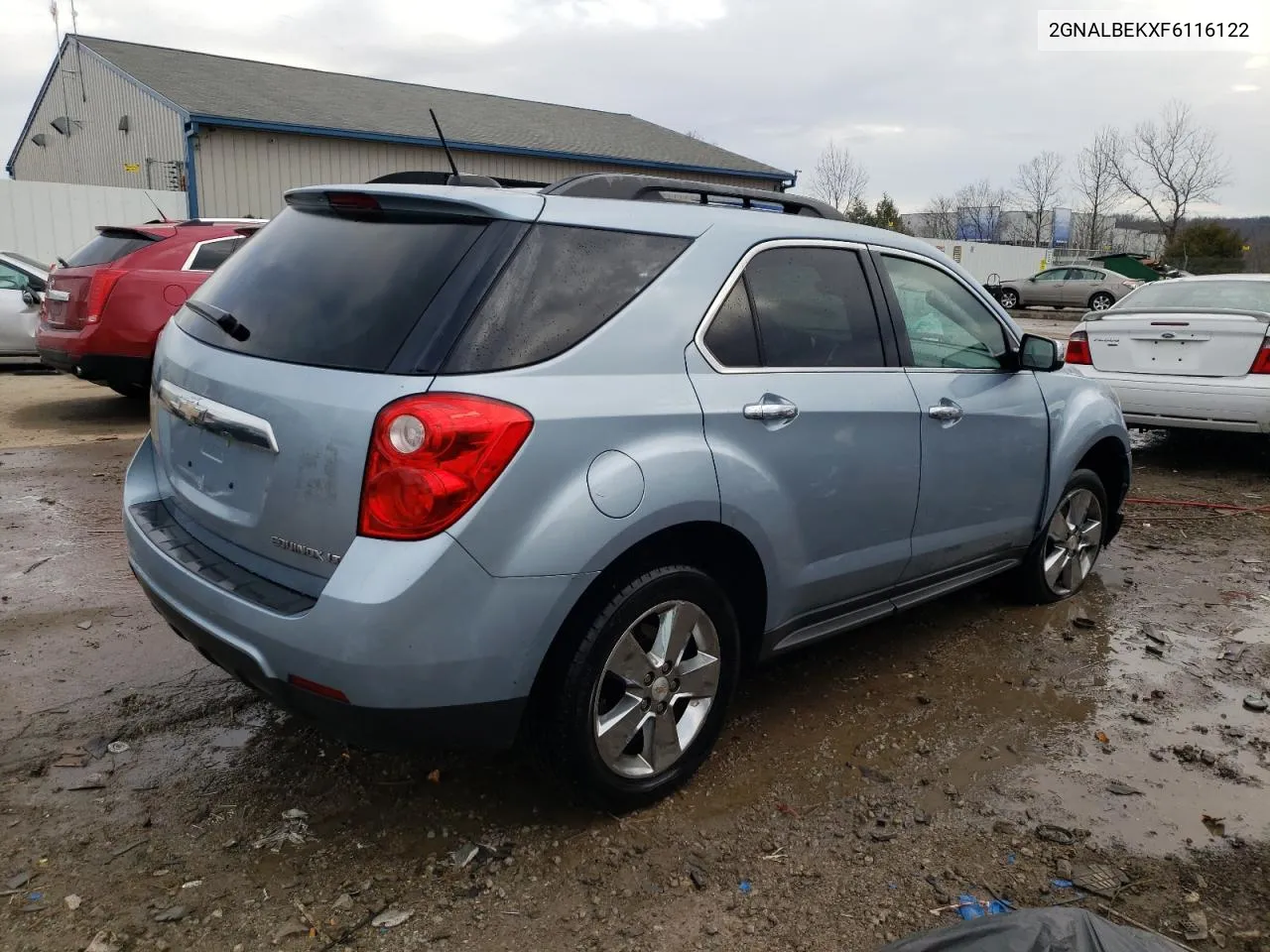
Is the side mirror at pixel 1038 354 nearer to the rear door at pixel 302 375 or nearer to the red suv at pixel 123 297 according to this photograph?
the rear door at pixel 302 375

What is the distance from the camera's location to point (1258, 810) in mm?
3119

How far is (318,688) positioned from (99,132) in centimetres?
2623

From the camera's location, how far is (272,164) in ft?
64.3

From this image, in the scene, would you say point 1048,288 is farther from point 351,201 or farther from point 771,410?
point 351,201

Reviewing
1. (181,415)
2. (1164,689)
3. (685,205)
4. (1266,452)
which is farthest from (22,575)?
(1266,452)

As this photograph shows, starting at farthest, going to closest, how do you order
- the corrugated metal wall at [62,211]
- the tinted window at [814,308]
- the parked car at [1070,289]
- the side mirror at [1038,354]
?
the parked car at [1070,289], the corrugated metal wall at [62,211], the side mirror at [1038,354], the tinted window at [814,308]

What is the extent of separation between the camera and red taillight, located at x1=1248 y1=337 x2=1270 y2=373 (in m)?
7.04

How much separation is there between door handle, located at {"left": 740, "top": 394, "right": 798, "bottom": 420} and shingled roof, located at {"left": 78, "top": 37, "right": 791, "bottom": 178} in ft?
60.9

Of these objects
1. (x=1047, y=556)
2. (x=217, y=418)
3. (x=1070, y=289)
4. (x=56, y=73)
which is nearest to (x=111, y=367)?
(x=217, y=418)

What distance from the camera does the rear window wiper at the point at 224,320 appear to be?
112 inches

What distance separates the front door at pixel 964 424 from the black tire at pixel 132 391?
691 centimetres

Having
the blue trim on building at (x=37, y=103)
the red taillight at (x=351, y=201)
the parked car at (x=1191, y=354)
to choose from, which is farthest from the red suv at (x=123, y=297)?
the blue trim on building at (x=37, y=103)

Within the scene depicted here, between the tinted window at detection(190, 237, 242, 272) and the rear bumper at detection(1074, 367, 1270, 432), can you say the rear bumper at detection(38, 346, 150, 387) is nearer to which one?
the tinted window at detection(190, 237, 242, 272)

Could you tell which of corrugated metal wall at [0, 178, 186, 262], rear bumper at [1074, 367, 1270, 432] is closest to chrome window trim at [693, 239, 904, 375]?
rear bumper at [1074, 367, 1270, 432]
